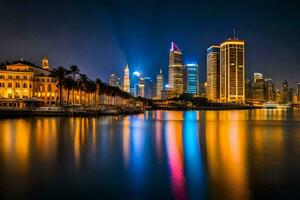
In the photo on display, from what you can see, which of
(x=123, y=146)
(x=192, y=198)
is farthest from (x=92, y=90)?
(x=192, y=198)

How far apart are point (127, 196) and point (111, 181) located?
346 centimetres

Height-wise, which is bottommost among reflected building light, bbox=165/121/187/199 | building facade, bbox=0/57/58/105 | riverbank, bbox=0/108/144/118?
reflected building light, bbox=165/121/187/199

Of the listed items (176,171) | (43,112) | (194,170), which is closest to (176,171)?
(176,171)

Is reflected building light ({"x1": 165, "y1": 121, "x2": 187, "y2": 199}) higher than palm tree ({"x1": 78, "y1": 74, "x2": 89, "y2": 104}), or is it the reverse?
palm tree ({"x1": 78, "y1": 74, "x2": 89, "y2": 104})

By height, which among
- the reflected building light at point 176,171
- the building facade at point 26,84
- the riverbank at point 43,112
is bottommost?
the reflected building light at point 176,171

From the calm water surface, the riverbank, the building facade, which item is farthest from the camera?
the building facade

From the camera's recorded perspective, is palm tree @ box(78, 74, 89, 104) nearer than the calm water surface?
No

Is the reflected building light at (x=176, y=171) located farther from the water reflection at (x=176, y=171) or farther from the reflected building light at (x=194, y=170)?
the reflected building light at (x=194, y=170)

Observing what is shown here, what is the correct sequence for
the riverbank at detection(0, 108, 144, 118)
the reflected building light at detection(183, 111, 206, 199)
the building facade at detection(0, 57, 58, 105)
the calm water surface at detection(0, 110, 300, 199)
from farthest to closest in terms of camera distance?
the building facade at detection(0, 57, 58, 105) → the riverbank at detection(0, 108, 144, 118) → the reflected building light at detection(183, 111, 206, 199) → the calm water surface at detection(0, 110, 300, 199)

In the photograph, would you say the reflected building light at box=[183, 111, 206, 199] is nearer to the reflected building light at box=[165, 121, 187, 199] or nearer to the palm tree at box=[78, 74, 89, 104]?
the reflected building light at box=[165, 121, 187, 199]

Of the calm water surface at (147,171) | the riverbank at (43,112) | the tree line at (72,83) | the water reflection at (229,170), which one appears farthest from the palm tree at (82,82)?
the water reflection at (229,170)

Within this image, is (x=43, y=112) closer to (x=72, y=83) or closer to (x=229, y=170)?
(x=72, y=83)

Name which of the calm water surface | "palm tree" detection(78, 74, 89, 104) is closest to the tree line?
"palm tree" detection(78, 74, 89, 104)

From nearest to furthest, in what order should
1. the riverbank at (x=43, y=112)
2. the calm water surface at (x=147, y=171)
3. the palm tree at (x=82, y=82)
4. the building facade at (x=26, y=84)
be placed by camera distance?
the calm water surface at (x=147, y=171) < the riverbank at (x=43, y=112) < the building facade at (x=26, y=84) < the palm tree at (x=82, y=82)
